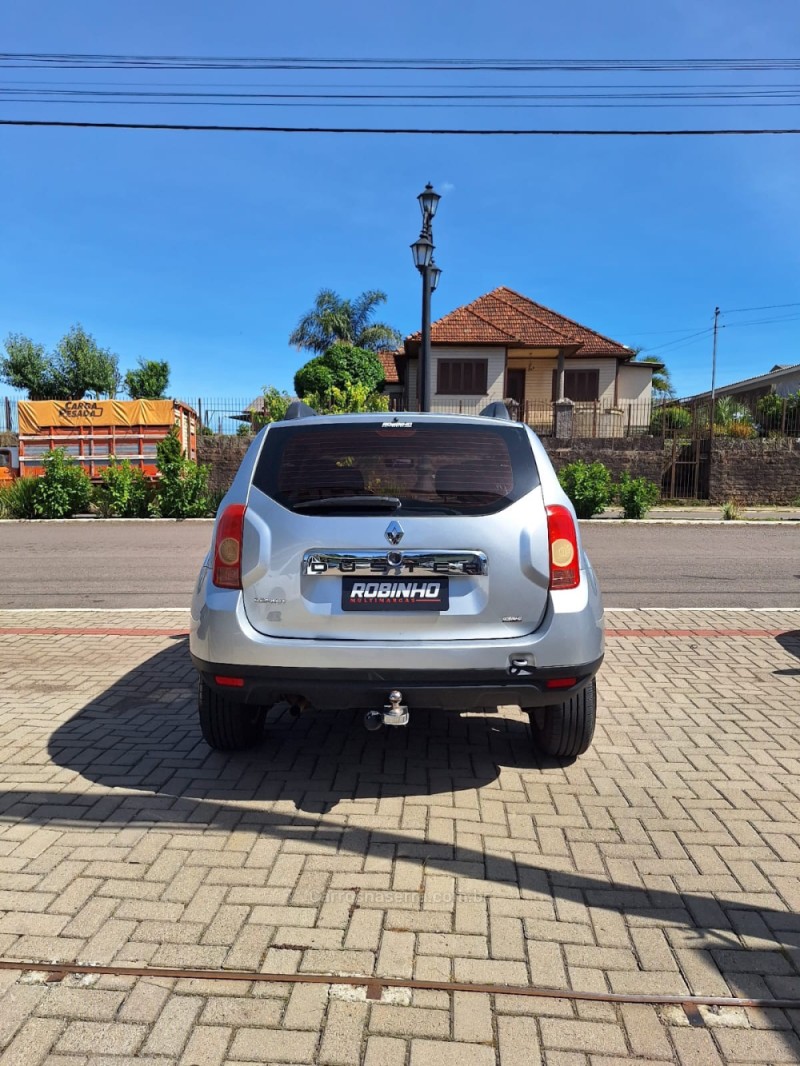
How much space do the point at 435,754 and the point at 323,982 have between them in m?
1.81

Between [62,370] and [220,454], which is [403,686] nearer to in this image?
[220,454]

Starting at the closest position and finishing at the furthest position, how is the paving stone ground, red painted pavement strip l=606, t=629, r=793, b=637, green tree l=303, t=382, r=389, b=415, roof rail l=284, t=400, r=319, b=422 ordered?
the paving stone ground → roof rail l=284, t=400, r=319, b=422 → red painted pavement strip l=606, t=629, r=793, b=637 → green tree l=303, t=382, r=389, b=415

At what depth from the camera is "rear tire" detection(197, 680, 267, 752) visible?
12.3ft

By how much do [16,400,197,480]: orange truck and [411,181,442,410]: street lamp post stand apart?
31.1 ft

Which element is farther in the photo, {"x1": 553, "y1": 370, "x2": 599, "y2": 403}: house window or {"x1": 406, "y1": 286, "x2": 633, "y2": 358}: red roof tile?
{"x1": 553, "y1": 370, "x2": 599, "y2": 403}: house window

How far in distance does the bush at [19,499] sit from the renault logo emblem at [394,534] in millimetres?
18294

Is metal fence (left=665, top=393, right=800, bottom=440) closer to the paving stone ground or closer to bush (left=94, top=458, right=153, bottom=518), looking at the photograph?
bush (left=94, top=458, right=153, bottom=518)

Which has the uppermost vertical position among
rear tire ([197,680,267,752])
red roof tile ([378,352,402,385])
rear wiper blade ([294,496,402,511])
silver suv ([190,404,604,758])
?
red roof tile ([378,352,402,385])

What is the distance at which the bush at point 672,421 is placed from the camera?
24234mm

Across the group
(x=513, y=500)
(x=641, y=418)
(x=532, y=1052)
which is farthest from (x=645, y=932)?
(x=641, y=418)

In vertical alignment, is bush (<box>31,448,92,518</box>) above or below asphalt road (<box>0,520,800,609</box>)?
above

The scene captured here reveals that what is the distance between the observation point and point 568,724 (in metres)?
3.70

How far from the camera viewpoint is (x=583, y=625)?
10.8 feet

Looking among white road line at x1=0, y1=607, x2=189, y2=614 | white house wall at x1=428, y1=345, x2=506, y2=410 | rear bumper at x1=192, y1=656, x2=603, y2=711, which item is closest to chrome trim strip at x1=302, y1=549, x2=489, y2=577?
rear bumper at x1=192, y1=656, x2=603, y2=711
